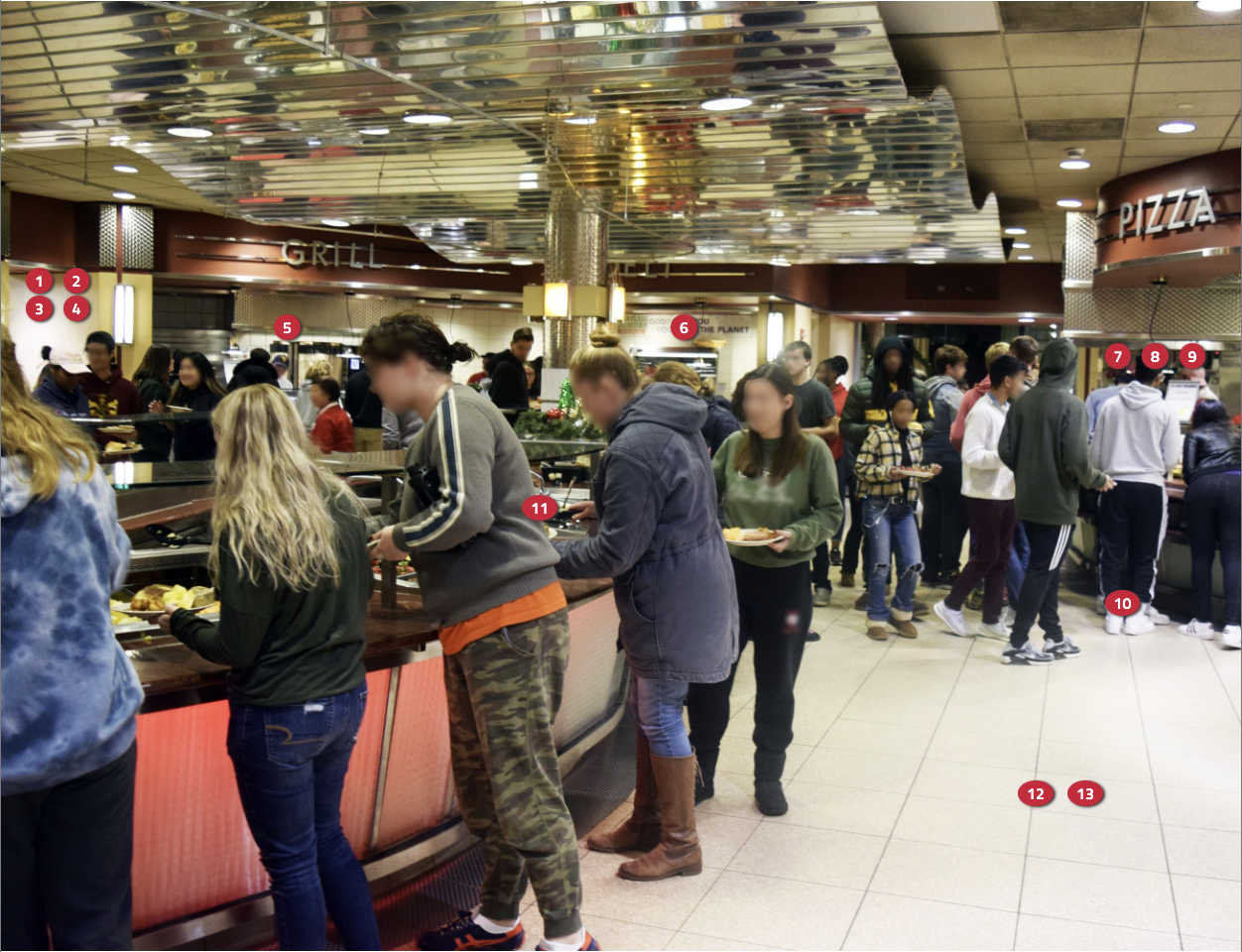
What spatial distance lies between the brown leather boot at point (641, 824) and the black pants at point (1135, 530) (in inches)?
177

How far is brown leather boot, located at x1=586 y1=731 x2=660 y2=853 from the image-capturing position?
335 cm

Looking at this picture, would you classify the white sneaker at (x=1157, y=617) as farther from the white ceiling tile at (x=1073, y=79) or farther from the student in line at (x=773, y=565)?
the student in line at (x=773, y=565)

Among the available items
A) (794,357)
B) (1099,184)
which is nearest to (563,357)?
(794,357)

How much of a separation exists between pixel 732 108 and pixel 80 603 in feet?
17.4

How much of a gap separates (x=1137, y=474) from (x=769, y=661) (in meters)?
4.00

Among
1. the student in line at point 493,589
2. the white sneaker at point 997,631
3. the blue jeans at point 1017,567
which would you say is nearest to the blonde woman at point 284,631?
the student in line at point 493,589

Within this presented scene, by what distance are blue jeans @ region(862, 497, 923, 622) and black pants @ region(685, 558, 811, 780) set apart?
2.74 metres

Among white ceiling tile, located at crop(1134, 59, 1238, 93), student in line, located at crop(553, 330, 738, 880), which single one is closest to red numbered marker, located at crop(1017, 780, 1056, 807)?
student in line, located at crop(553, 330, 738, 880)

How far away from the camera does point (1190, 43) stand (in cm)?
578

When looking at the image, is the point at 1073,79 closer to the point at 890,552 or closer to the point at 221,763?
the point at 890,552

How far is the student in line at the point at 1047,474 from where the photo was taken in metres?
5.57

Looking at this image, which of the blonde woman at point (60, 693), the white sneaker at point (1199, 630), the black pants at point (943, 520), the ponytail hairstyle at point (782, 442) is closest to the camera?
the blonde woman at point (60, 693)

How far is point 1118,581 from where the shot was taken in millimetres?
6902

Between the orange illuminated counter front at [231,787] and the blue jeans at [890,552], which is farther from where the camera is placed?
the blue jeans at [890,552]
